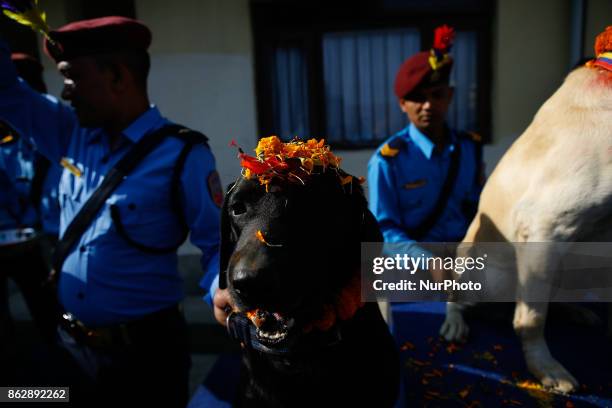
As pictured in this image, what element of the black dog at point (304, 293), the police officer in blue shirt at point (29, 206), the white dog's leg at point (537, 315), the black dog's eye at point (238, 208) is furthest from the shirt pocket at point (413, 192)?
the police officer in blue shirt at point (29, 206)

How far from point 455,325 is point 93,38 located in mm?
2058

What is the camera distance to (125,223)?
5.99 ft

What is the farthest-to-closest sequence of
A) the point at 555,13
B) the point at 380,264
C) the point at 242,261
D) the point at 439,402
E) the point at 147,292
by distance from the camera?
the point at 555,13, the point at 147,292, the point at 439,402, the point at 380,264, the point at 242,261

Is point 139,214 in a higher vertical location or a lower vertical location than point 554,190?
lower

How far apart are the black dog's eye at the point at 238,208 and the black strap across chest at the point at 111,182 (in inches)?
29.5

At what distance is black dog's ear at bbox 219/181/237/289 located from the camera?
1.22 metres

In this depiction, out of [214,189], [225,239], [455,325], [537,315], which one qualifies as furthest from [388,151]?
[225,239]

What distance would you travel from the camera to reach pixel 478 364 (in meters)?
1.78

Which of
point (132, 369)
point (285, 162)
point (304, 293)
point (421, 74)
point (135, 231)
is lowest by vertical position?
point (132, 369)

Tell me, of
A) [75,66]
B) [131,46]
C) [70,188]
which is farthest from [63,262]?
[131,46]

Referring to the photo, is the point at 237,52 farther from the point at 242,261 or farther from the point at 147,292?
the point at 242,261

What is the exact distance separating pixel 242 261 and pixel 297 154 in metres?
0.33

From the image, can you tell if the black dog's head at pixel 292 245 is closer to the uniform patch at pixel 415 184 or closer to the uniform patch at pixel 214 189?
the uniform patch at pixel 214 189

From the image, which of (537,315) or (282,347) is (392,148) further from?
(282,347)
